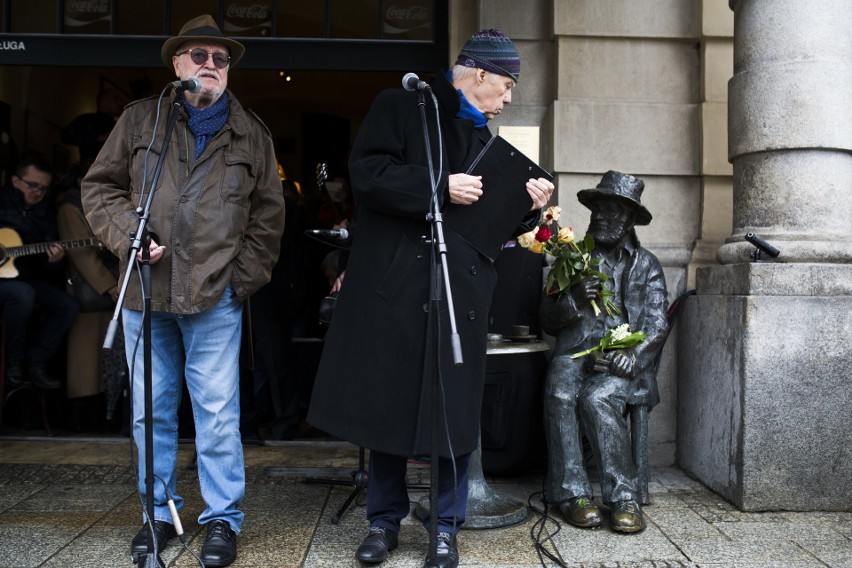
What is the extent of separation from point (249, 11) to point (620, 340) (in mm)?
3317

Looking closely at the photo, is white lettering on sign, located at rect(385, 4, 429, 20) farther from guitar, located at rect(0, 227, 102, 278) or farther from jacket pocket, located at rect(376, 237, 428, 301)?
jacket pocket, located at rect(376, 237, 428, 301)

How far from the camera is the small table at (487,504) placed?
411 cm

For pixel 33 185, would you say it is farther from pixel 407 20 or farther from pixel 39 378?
pixel 407 20

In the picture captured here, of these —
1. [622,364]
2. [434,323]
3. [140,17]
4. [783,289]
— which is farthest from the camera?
[140,17]

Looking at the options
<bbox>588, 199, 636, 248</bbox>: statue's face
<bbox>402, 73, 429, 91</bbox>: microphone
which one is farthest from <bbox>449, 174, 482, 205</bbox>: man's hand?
<bbox>588, 199, 636, 248</bbox>: statue's face

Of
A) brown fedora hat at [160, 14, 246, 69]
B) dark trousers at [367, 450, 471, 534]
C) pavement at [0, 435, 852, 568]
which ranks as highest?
brown fedora hat at [160, 14, 246, 69]

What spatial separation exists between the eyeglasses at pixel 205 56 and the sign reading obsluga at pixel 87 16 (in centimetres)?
244

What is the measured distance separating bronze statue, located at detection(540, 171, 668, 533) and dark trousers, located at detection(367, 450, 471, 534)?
2.89 ft

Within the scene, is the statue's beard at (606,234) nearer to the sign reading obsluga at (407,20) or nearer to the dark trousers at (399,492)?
the dark trousers at (399,492)

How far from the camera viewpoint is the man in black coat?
10.9 ft

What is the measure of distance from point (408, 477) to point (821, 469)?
2204 millimetres

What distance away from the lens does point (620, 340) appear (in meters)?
4.45

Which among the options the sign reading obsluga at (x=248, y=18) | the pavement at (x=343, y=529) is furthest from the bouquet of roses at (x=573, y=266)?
the sign reading obsluga at (x=248, y=18)

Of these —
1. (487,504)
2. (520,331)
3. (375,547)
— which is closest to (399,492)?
(375,547)
